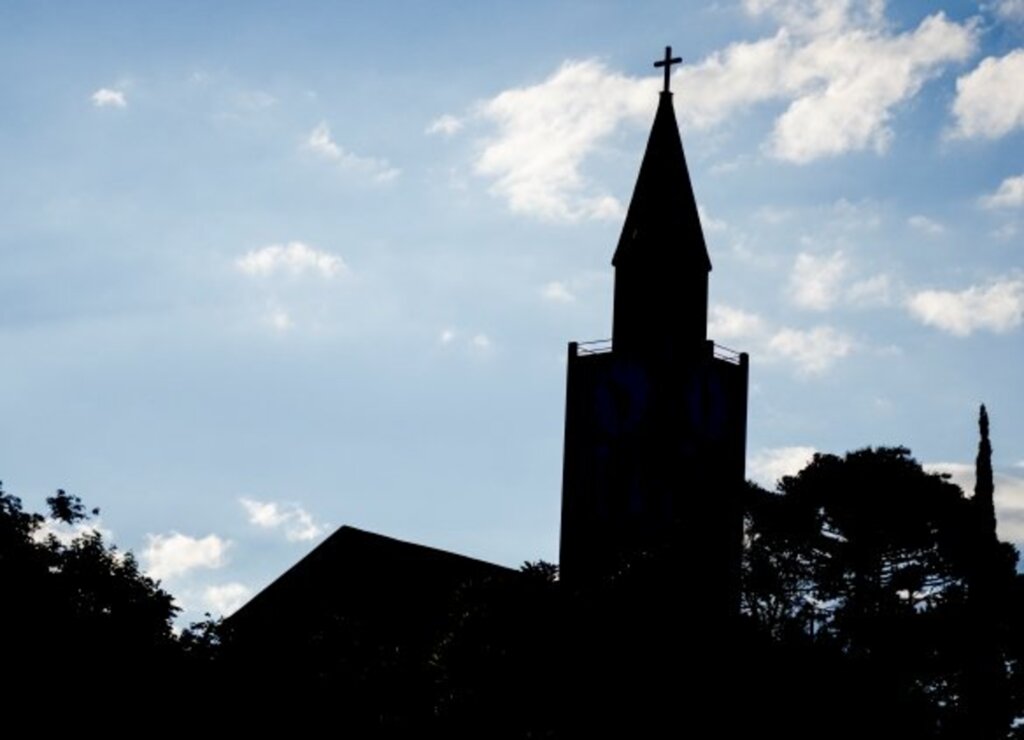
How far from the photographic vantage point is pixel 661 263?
42688mm

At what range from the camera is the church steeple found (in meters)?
42.6

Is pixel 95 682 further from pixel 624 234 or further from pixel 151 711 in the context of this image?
pixel 624 234

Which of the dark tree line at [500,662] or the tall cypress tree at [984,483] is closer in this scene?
the dark tree line at [500,662]

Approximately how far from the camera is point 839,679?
22.2m

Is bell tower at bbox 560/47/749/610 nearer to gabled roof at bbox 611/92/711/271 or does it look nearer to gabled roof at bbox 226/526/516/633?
gabled roof at bbox 611/92/711/271

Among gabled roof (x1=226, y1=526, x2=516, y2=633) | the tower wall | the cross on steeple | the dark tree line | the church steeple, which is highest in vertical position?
the cross on steeple

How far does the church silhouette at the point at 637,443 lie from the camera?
41875mm

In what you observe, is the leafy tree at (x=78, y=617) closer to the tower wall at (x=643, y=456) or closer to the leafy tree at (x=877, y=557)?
the tower wall at (x=643, y=456)

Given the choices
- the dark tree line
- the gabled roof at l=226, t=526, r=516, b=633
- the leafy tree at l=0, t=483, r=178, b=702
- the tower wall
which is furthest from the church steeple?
the leafy tree at l=0, t=483, r=178, b=702

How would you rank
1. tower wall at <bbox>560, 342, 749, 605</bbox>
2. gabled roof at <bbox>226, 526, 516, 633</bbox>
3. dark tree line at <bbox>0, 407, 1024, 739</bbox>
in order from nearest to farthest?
dark tree line at <bbox>0, 407, 1024, 739</bbox>
gabled roof at <bbox>226, 526, 516, 633</bbox>
tower wall at <bbox>560, 342, 749, 605</bbox>

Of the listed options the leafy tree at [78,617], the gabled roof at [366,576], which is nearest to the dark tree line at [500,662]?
the leafy tree at [78,617]

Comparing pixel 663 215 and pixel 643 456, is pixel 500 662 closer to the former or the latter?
pixel 643 456

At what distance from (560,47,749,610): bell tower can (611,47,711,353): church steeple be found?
0.03 metres

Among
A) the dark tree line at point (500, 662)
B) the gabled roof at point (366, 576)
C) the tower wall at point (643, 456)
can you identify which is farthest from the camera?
the tower wall at point (643, 456)
